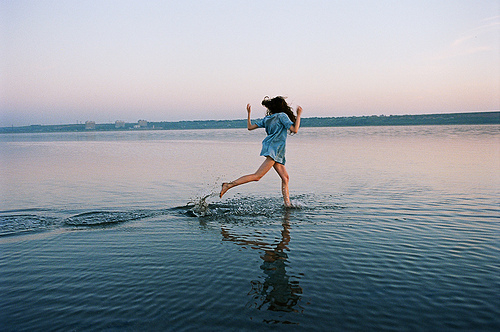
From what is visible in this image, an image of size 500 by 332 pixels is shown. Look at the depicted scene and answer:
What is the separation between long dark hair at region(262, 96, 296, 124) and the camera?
957 cm

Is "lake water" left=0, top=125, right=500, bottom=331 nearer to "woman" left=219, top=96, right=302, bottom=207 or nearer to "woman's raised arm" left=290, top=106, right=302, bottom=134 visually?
"woman" left=219, top=96, right=302, bottom=207

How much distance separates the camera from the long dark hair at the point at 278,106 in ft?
31.4

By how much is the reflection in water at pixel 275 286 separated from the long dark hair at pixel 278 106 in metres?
3.80

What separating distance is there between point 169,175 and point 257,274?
1243 centimetres

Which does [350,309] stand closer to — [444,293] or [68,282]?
[444,293]

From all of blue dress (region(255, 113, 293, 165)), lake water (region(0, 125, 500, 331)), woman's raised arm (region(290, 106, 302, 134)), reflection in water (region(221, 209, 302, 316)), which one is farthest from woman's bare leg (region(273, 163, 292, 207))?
reflection in water (region(221, 209, 302, 316))

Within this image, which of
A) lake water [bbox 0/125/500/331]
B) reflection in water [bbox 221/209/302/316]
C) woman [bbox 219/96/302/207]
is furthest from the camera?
woman [bbox 219/96/302/207]

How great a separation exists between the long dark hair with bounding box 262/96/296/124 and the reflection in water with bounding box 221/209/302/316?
12.5 feet

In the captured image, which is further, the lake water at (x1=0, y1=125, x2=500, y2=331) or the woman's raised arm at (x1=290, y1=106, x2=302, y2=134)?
the woman's raised arm at (x1=290, y1=106, x2=302, y2=134)

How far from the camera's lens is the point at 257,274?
17.8 feet

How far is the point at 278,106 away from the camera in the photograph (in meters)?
9.62

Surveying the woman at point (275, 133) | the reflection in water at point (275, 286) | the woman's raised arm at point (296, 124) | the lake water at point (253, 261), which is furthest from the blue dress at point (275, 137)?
the reflection in water at point (275, 286)

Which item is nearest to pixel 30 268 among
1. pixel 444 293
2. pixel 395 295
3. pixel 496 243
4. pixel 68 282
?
pixel 68 282

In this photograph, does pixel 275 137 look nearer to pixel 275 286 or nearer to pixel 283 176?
pixel 283 176
